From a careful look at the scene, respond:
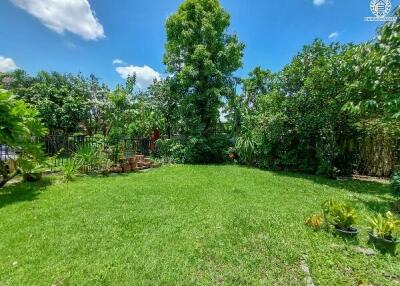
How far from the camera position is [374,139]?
9.10 m

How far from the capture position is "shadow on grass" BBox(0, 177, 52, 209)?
4770 mm

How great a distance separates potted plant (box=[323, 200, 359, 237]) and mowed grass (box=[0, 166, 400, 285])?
18cm

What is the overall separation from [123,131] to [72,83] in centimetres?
796

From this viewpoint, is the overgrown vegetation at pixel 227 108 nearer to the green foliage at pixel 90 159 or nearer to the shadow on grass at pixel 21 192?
the green foliage at pixel 90 159

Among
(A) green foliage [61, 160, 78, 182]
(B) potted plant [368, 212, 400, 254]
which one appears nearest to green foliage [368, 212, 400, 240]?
(B) potted plant [368, 212, 400, 254]

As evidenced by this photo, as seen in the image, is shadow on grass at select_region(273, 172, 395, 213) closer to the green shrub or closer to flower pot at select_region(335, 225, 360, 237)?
flower pot at select_region(335, 225, 360, 237)

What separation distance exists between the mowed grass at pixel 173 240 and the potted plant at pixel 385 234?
0.52ft

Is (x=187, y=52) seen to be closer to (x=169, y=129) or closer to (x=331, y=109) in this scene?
(x=169, y=129)

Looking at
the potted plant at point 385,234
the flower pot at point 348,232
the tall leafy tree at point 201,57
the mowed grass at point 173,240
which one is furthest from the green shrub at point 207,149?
the potted plant at point 385,234

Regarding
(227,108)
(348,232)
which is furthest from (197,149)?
(348,232)

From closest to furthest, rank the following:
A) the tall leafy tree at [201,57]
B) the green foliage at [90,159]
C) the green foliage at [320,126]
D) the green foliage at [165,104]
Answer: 1. the green foliage at [90,159]
2. the green foliage at [320,126]
3. the tall leafy tree at [201,57]
4. the green foliage at [165,104]

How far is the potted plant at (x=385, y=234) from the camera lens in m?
3.16

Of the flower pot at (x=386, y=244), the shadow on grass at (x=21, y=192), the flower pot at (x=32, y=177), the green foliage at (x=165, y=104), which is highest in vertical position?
the green foliage at (x=165, y=104)

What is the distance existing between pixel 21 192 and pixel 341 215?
6351mm
